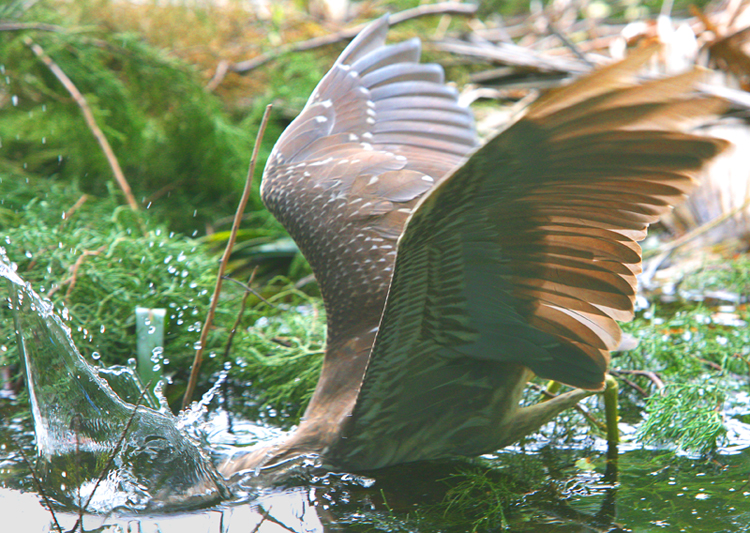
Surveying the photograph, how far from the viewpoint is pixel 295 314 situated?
3.24 metres

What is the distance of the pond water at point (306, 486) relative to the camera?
1838 mm

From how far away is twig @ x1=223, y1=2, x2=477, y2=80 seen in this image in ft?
15.6

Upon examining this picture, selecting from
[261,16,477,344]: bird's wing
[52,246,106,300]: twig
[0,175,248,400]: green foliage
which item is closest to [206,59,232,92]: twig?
[0,175,248,400]: green foliage

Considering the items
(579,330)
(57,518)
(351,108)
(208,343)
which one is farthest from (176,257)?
(579,330)

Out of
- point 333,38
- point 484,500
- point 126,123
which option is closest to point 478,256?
point 484,500

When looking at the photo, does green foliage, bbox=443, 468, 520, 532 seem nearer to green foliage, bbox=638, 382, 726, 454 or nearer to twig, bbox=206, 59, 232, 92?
green foliage, bbox=638, 382, 726, 454

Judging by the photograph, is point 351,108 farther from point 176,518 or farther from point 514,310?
point 176,518

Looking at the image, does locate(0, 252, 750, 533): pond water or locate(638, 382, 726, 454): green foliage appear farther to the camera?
locate(638, 382, 726, 454): green foliage

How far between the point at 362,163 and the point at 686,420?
140 cm

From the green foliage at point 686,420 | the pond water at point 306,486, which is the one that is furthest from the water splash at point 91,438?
the green foliage at point 686,420

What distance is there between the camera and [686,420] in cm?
221

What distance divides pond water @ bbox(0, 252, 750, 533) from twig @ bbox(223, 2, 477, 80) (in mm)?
3338

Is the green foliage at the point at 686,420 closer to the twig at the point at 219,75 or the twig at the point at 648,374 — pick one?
the twig at the point at 648,374

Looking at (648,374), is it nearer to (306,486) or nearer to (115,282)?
(306,486)
